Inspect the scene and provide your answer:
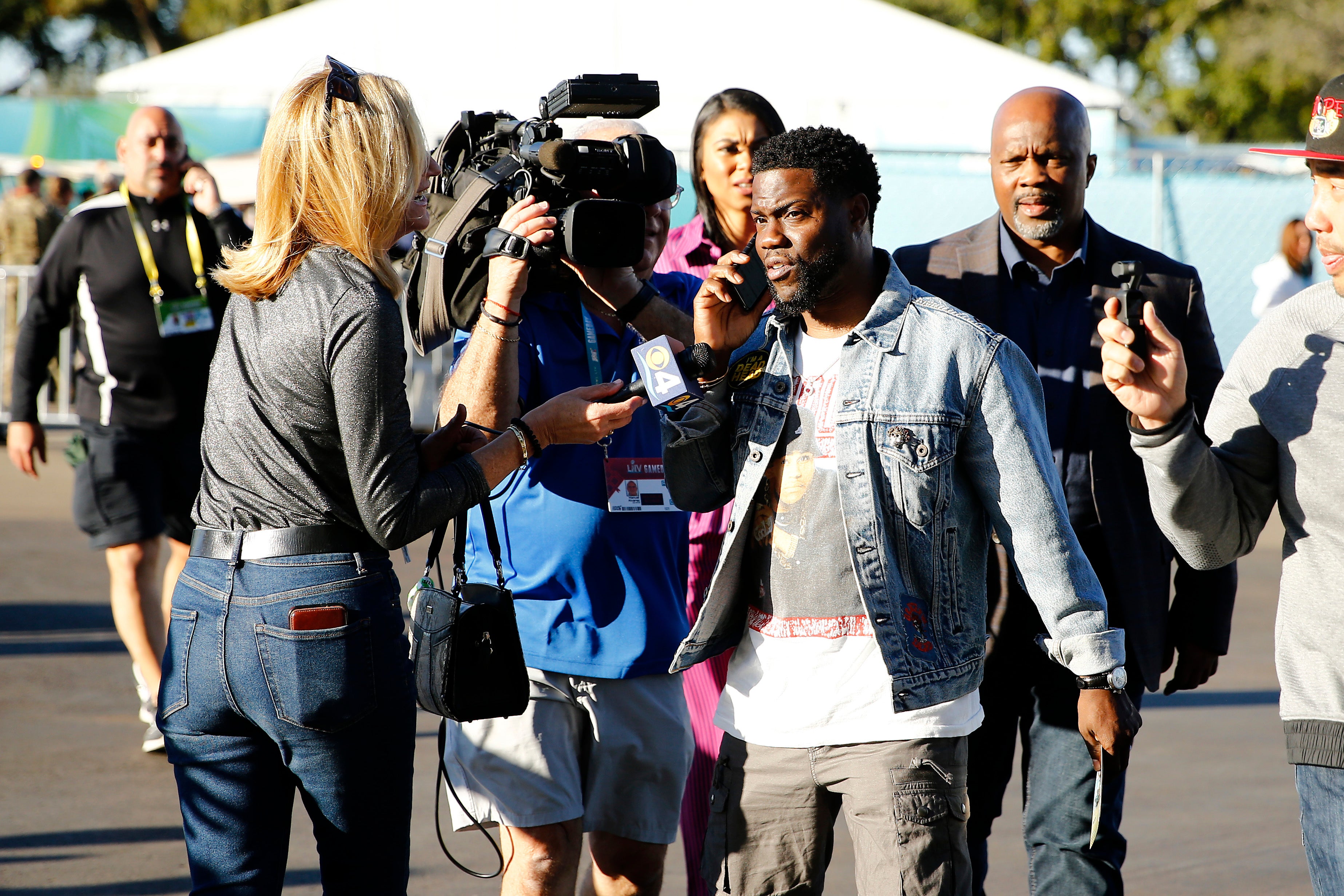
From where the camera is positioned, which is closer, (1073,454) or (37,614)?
(1073,454)

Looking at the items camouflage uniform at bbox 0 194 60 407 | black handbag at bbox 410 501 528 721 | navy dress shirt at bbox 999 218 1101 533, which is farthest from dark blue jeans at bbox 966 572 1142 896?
camouflage uniform at bbox 0 194 60 407

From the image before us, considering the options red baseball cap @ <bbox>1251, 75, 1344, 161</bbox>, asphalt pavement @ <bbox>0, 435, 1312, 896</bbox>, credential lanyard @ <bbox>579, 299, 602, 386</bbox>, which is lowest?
asphalt pavement @ <bbox>0, 435, 1312, 896</bbox>

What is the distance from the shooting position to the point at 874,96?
16.8 metres

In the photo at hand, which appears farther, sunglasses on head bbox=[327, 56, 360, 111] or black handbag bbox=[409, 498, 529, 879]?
black handbag bbox=[409, 498, 529, 879]

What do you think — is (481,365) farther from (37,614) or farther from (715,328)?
(37,614)

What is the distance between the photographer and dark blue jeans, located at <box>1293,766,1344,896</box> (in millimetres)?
2449

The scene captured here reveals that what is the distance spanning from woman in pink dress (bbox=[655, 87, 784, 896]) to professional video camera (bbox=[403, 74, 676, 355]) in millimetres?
639

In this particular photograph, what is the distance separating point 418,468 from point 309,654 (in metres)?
0.39

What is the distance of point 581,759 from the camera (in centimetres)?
327

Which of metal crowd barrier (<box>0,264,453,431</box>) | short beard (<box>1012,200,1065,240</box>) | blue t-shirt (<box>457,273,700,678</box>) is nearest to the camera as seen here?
blue t-shirt (<box>457,273,700,678</box>)

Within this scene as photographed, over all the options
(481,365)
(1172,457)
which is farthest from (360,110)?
(1172,457)

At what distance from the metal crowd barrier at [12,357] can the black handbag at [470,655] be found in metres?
11.7

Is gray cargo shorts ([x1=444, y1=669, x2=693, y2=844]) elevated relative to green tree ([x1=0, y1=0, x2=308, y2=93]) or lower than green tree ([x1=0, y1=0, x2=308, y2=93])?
lower

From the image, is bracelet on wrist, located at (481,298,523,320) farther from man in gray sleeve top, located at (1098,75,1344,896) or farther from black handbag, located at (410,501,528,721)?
man in gray sleeve top, located at (1098,75,1344,896)
